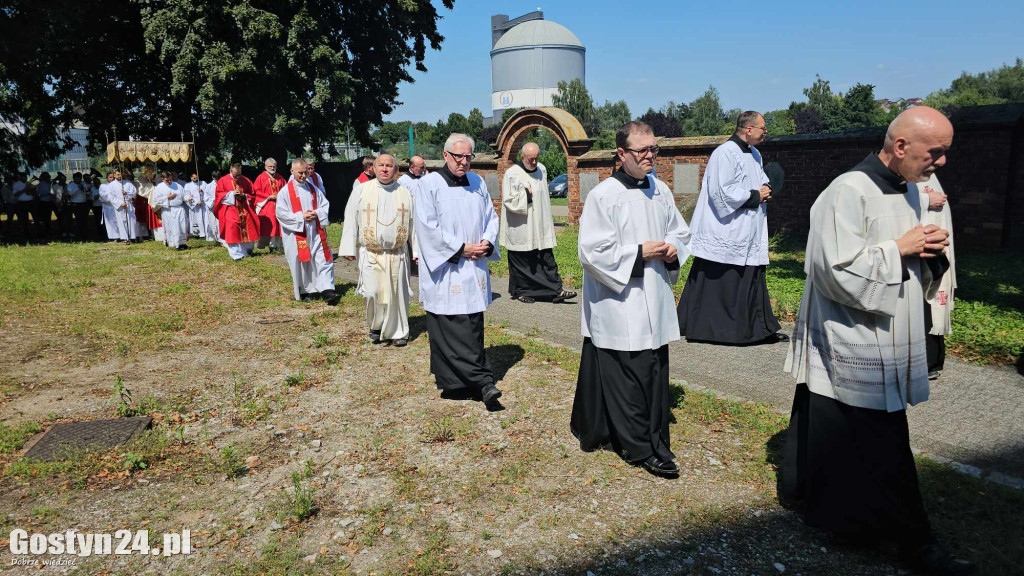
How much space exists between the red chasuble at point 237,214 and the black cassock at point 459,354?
9.88 meters

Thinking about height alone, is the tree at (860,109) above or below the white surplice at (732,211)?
above

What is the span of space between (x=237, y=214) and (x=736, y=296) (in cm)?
1073

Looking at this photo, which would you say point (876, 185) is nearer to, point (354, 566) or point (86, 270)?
point (354, 566)

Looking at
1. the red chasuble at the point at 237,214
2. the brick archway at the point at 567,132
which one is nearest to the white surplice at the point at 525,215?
the red chasuble at the point at 237,214

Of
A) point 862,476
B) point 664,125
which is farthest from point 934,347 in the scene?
point 664,125

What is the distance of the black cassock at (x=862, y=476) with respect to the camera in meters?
3.41

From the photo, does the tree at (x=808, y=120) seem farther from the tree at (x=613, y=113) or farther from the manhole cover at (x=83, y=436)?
the manhole cover at (x=83, y=436)

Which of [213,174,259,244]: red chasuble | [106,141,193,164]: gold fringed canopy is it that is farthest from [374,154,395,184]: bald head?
[106,141,193,164]: gold fringed canopy

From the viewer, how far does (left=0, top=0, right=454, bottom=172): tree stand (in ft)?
63.4

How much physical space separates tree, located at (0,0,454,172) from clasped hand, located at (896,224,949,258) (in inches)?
767

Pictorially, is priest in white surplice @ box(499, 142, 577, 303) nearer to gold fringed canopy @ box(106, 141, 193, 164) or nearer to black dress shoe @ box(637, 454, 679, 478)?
black dress shoe @ box(637, 454, 679, 478)

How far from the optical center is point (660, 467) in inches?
172

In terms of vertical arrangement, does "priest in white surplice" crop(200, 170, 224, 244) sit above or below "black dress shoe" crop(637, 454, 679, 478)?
above

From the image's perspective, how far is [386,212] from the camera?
750 centimetres
